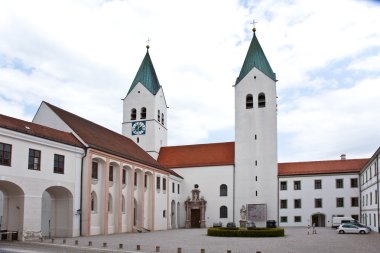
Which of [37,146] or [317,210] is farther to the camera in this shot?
[317,210]

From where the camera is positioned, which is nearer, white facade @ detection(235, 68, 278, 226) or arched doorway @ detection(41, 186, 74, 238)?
arched doorway @ detection(41, 186, 74, 238)

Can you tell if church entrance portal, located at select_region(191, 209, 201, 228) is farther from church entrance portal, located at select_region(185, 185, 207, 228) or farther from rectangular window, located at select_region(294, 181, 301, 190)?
rectangular window, located at select_region(294, 181, 301, 190)

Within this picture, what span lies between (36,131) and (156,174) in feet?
69.6

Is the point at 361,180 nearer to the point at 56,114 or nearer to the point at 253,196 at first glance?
the point at 253,196

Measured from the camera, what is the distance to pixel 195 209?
193 feet

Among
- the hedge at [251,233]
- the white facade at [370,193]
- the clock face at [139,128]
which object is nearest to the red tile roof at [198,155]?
the clock face at [139,128]

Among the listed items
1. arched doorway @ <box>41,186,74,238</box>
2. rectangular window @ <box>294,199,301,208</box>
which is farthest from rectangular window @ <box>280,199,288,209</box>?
arched doorway @ <box>41,186,74,238</box>

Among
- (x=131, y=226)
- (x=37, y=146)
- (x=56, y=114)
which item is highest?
(x=56, y=114)

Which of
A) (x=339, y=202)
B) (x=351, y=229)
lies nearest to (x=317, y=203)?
(x=339, y=202)

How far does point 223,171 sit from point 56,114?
27.3 m

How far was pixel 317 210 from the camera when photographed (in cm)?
5534

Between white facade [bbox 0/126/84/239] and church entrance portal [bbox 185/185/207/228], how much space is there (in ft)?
86.8

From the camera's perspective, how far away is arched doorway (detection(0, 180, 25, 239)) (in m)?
28.0

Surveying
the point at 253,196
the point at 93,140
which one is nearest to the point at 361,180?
the point at 253,196
